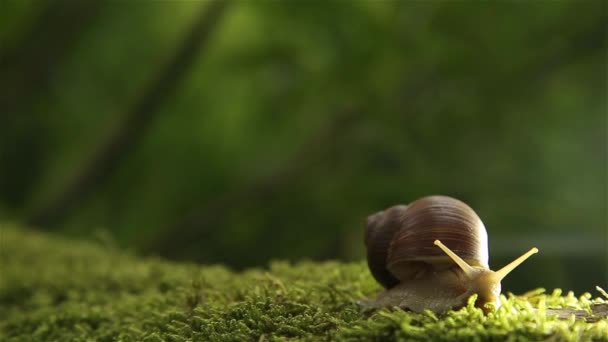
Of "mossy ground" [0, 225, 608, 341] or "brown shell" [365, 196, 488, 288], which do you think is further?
"brown shell" [365, 196, 488, 288]

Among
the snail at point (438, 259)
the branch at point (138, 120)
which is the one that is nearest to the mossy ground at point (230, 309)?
the snail at point (438, 259)

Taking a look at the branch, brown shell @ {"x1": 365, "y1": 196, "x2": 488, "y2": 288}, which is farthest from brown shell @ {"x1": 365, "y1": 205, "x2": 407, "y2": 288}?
the branch

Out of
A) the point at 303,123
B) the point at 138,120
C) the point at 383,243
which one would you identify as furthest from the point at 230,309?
the point at 303,123

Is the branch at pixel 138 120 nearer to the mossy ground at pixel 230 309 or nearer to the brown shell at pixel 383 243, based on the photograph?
the mossy ground at pixel 230 309

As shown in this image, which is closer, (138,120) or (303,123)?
(138,120)

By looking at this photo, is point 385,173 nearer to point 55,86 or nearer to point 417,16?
point 417,16

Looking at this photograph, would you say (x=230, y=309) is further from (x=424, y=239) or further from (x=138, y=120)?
(x=138, y=120)

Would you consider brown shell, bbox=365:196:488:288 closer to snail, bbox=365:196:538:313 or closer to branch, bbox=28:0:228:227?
snail, bbox=365:196:538:313
